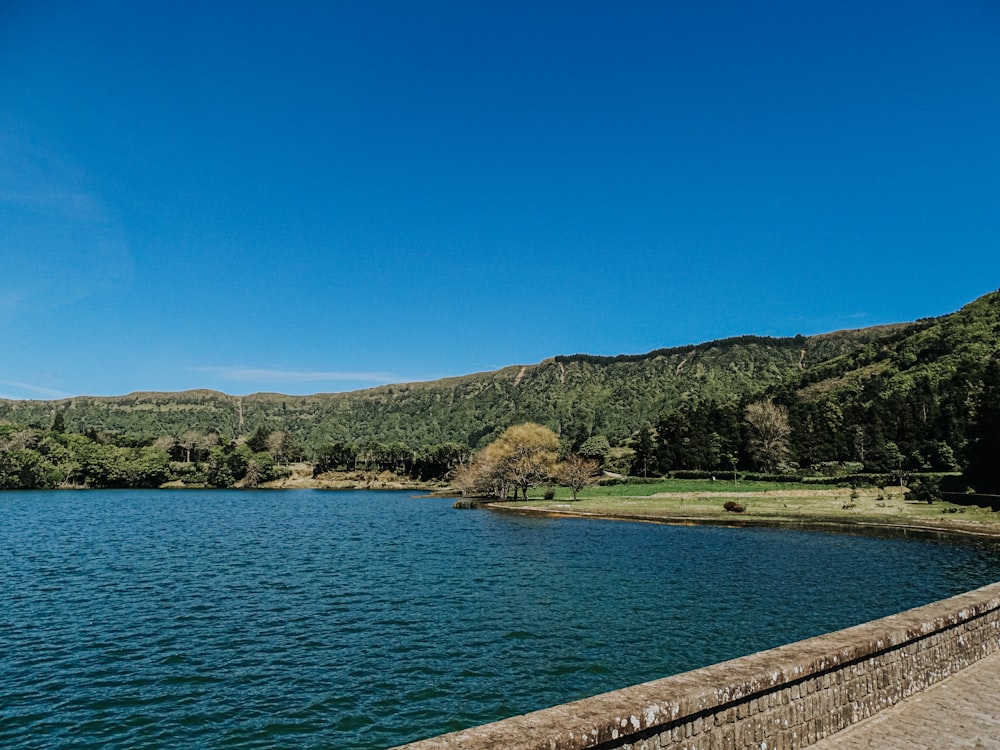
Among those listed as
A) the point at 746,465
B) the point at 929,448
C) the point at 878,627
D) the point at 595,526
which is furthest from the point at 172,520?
the point at 929,448

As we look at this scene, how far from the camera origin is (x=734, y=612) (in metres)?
24.7

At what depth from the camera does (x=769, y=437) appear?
114 meters

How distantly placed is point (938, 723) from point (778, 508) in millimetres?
64776

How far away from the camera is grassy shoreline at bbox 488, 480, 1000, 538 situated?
5038 centimetres

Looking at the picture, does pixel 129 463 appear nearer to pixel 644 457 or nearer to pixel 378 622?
pixel 644 457

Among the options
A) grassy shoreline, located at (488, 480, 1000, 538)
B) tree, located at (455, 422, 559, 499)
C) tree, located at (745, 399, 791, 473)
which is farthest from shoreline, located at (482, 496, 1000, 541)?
tree, located at (745, 399, 791, 473)

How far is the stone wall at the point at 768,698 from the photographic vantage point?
5816 millimetres

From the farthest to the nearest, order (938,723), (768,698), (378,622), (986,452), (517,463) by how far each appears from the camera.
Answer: (517,463) → (986,452) → (378,622) → (938,723) → (768,698)

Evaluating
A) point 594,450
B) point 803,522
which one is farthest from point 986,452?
point 594,450

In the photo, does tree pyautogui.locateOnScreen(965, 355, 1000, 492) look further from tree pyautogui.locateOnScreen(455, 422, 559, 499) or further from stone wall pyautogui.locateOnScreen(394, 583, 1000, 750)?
stone wall pyautogui.locateOnScreen(394, 583, 1000, 750)

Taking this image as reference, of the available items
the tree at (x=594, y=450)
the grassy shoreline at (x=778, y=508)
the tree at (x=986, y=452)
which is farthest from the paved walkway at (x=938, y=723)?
the tree at (x=594, y=450)

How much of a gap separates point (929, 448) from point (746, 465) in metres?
32.3

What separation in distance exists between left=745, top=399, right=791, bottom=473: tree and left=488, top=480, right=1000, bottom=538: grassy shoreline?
18.9 metres

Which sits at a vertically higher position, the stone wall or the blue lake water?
the stone wall
